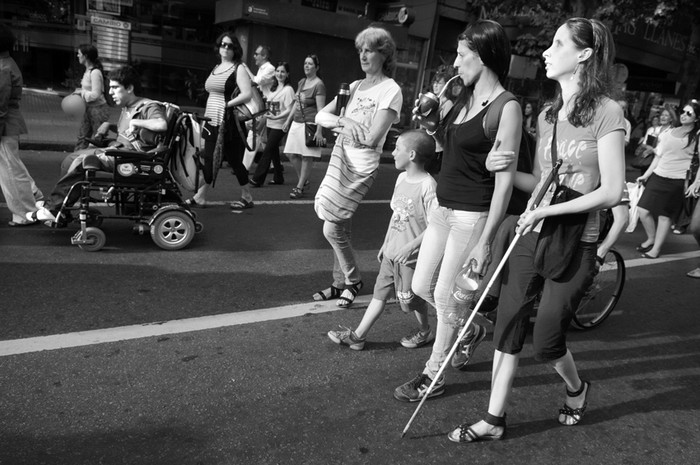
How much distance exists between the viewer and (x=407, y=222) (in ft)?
12.5

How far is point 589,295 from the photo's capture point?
15.7ft


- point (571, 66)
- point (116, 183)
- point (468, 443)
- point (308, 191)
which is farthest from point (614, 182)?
point (308, 191)

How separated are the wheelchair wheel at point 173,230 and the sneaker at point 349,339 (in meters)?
2.25

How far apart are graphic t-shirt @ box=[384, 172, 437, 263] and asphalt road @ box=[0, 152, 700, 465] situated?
2.52 ft

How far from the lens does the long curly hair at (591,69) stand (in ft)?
8.99

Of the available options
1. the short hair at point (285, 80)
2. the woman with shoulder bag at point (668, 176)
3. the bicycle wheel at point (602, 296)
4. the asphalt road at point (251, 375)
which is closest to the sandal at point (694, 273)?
the woman with shoulder bag at point (668, 176)

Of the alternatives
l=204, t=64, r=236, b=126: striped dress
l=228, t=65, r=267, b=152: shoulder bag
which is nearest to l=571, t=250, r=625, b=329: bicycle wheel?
l=228, t=65, r=267, b=152: shoulder bag

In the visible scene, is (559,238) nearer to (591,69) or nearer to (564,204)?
(564,204)

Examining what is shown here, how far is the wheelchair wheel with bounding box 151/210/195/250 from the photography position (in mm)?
5605

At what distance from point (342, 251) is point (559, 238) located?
2.00 meters

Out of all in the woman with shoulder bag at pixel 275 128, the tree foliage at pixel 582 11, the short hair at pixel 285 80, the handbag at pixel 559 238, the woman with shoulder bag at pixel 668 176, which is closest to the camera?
the handbag at pixel 559 238

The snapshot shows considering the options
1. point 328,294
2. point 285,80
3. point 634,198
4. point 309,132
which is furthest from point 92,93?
point 634,198

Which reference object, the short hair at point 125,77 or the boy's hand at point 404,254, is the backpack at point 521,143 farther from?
the short hair at point 125,77

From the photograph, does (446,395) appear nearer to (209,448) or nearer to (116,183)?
(209,448)
